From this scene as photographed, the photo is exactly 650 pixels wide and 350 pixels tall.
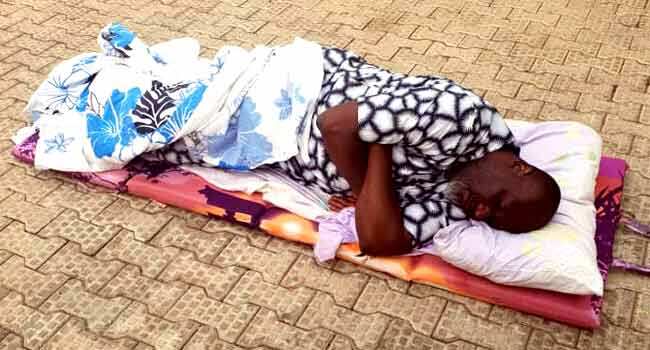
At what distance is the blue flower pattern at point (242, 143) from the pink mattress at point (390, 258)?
0.13 m

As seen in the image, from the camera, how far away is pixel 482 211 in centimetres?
248

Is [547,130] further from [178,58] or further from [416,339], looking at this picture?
[178,58]

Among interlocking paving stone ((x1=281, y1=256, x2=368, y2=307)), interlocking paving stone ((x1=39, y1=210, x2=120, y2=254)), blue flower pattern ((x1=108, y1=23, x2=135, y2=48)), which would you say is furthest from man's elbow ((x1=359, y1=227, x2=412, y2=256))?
blue flower pattern ((x1=108, y1=23, x2=135, y2=48))

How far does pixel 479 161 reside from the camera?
250 cm

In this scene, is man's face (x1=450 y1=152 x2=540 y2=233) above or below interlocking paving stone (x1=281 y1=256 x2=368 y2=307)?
above

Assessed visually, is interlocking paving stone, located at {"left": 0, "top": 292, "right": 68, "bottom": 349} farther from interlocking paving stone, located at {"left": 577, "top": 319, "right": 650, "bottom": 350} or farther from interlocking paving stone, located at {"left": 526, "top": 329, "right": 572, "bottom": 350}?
interlocking paving stone, located at {"left": 577, "top": 319, "right": 650, "bottom": 350}

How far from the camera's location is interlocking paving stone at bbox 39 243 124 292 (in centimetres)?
268

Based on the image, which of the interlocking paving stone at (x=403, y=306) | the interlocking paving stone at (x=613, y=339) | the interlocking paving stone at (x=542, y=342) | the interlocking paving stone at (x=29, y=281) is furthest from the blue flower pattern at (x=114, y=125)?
the interlocking paving stone at (x=613, y=339)

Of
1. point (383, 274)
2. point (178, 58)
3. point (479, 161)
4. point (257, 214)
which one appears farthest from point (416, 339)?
point (178, 58)

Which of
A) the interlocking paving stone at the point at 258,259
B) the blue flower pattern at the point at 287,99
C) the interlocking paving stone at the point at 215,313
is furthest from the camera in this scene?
the blue flower pattern at the point at 287,99

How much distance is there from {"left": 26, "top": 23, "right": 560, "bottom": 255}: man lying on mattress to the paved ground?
22 centimetres

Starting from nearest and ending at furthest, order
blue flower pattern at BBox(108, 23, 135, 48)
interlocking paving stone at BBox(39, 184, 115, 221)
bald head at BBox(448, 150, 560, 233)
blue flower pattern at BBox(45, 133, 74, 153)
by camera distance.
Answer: bald head at BBox(448, 150, 560, 233) < interlocking paving stone at BBox(39, 184, 115, 221) < blue flower pattern at BBox(45, 133, 74, 153) < blue flower pattern at BBox(108, 23, 135, 48)

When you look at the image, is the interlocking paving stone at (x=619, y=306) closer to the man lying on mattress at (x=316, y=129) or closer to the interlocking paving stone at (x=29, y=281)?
the man lying on mattress at (x=316, y=129)

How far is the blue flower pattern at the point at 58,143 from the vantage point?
124 inches
